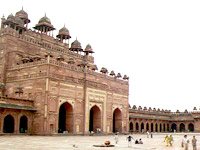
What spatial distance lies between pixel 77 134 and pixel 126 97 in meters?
12.0

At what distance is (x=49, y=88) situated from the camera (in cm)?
2928

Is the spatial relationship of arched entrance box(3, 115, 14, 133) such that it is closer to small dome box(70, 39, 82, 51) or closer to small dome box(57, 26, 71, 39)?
small dome box(57, 26, 71, 39)

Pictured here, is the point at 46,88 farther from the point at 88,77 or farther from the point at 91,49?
the point at 91,49

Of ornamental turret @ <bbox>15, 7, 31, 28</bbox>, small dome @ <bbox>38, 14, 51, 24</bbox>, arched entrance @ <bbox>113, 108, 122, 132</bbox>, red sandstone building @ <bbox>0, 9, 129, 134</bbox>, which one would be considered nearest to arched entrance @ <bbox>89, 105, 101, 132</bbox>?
red sandstone building @ <bbox>0, 9, 129, 134</bbox>

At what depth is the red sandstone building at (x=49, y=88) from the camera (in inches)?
1137

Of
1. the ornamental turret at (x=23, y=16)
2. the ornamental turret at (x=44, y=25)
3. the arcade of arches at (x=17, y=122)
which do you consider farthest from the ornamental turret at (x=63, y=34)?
the arcade of arches at (x=17, y=122)

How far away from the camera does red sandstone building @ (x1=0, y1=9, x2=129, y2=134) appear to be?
28875 mm

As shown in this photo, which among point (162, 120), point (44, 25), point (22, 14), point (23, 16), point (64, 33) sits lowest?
point (162, 120)

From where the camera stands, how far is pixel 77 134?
3247cm

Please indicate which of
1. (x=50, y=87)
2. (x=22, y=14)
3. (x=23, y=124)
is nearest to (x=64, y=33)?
(x=22, y=14)

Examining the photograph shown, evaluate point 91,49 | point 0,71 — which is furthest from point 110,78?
point 0,71

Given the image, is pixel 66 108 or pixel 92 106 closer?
pixel 66 108

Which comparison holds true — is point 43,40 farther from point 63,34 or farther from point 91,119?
point 91,119

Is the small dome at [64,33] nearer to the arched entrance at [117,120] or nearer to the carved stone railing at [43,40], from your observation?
the carved stone railing at [43,40]
